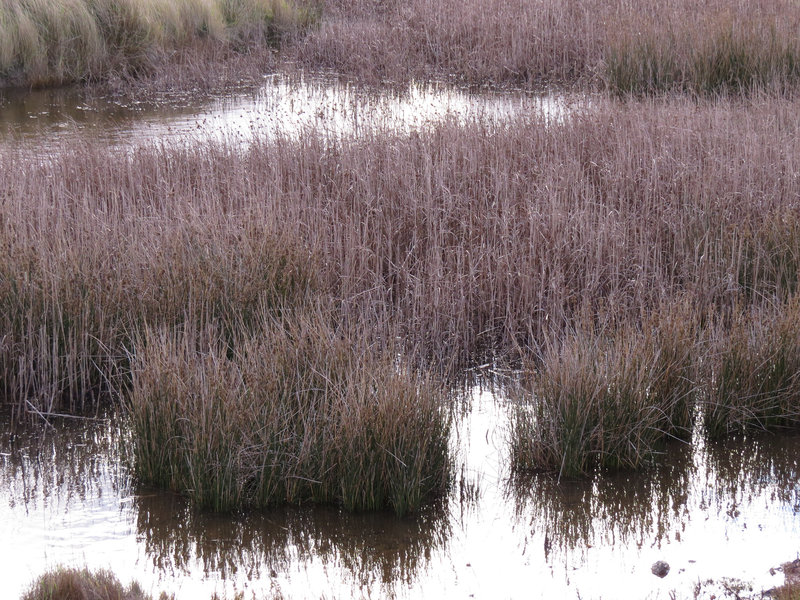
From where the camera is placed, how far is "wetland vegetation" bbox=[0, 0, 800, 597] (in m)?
3.84

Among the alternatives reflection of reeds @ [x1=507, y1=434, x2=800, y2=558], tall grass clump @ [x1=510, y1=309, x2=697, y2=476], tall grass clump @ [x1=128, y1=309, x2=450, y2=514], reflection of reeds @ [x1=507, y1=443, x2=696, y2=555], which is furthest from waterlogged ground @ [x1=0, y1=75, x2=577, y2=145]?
reflection of reeds @ [x1=507, y1=443, x2=696, y2=555]

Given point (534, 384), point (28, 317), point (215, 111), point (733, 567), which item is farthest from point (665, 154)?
point (215, 111)

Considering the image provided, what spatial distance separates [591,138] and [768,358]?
3.63m

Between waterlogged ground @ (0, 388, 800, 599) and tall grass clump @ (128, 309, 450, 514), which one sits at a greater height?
tall grass clump @ (128, 309, 450, 514)

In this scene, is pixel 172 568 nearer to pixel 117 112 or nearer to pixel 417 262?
pixel 417 262

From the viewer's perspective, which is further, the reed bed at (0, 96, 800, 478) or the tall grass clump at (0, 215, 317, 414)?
the tall grass clump at (0, 215, 317, 414)

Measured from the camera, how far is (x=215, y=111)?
37.5 feet

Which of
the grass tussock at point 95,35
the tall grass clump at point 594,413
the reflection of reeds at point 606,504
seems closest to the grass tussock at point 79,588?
the reflection of reeds at point 606,504

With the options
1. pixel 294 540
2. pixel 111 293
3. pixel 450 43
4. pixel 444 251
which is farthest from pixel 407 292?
pixel 450 43

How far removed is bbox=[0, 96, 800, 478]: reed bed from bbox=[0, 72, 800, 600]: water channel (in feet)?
0.93

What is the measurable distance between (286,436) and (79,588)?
1227mm

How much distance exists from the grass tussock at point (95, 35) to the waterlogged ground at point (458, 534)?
34.4 feet

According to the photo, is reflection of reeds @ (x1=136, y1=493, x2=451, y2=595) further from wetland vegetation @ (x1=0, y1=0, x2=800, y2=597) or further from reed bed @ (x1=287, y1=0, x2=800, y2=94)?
reed bed @ (x1=287, y1=0, x2=800, y2=94)

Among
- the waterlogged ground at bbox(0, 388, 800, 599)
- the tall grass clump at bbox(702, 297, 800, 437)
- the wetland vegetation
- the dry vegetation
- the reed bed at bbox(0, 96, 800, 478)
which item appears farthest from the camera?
the dry vegetation
